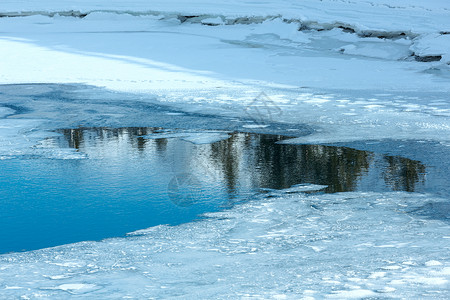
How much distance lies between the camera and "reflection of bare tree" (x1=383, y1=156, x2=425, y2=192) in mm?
3974

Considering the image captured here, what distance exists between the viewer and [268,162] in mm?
4664

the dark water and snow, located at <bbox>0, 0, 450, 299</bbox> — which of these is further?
the dark water

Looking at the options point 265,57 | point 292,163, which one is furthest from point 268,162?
point 265,57

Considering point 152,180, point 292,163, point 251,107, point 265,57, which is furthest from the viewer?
point 265,57

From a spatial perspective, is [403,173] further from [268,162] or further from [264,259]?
[264,259]

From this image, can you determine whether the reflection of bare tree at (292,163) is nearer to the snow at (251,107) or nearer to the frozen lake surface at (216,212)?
the frozen lake surface at (216,212)

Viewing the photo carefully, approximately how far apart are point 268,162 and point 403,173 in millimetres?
1007

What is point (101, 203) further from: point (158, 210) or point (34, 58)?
point (34, 58)

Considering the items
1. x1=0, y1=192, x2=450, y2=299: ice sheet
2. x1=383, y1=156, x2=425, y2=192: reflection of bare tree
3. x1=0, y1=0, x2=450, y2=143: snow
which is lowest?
x1=0, y1=192, x2=450, y2=299: ice sheet

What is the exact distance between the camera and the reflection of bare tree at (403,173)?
3974 mm

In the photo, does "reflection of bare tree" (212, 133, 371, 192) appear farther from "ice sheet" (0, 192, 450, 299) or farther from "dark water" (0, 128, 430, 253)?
"ice sheet" (0, 192, 450, 299)

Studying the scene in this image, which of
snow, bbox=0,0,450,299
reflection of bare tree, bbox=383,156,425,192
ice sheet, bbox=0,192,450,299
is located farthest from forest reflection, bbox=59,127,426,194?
ice sheet, bbox=0,192,450,299

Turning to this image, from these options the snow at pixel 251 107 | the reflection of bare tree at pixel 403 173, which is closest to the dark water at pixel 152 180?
the reflection of bare tree at pixel 403 173

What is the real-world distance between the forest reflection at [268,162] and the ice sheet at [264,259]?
527 millimetres
